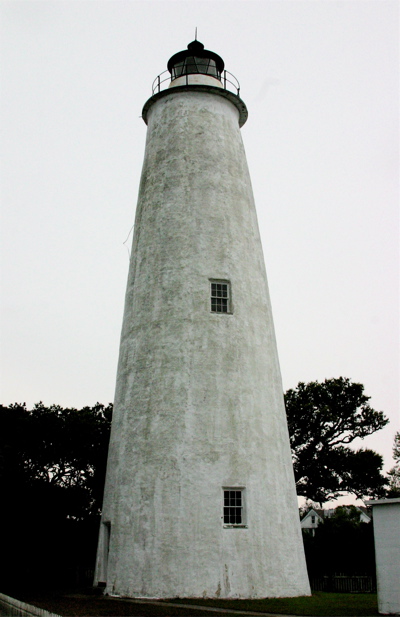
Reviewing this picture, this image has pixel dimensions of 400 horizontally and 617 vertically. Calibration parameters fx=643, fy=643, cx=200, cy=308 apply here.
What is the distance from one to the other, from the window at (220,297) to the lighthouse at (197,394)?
0.12 ft

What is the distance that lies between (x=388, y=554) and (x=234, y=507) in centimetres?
493

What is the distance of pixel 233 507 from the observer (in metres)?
18.2

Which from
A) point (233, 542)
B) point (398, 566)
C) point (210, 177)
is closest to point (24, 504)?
point (233, 542)

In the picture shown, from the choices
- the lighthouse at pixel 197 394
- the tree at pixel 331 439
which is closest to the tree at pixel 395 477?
the tree at pixel 331 439

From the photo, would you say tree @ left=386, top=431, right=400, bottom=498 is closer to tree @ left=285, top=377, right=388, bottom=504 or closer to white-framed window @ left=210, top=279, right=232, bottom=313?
tree @ left=285, top=377, right=388, bottom=504

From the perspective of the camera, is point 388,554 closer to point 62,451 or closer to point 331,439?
point 62,451

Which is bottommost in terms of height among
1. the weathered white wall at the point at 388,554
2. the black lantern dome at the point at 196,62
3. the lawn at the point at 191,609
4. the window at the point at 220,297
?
the lawn at the point at 191,609

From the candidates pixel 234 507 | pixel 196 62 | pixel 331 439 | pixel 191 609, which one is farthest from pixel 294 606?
pixel 331 439

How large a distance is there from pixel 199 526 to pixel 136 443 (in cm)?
309

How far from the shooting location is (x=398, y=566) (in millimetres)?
14195

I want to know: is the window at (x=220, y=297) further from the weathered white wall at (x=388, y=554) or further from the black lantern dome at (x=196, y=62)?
the black lantern dome at (x=196, y=62)

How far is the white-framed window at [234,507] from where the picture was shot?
1797cm

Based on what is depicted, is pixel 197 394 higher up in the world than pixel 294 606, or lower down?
higher up

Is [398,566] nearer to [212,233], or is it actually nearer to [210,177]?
[212,233]
